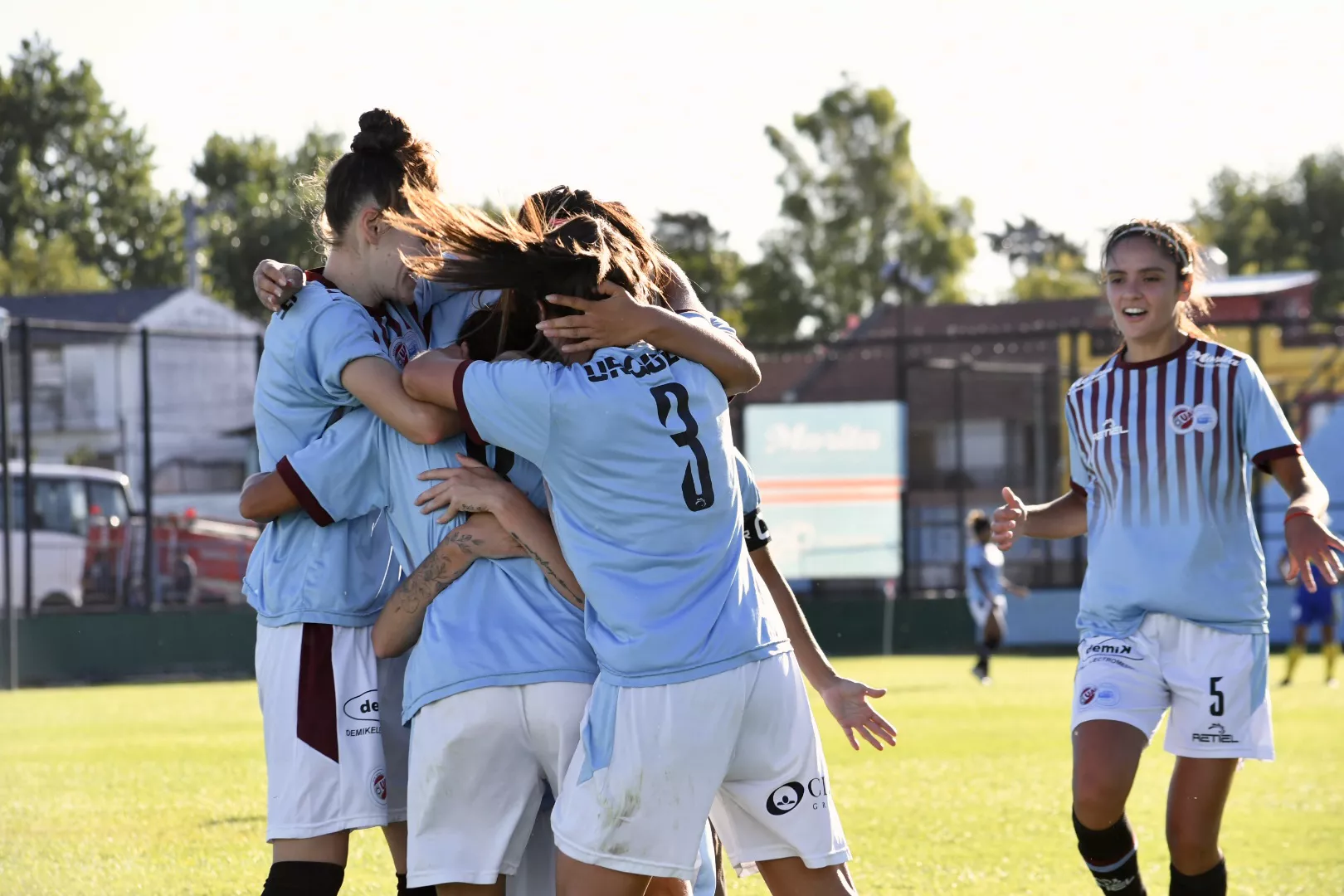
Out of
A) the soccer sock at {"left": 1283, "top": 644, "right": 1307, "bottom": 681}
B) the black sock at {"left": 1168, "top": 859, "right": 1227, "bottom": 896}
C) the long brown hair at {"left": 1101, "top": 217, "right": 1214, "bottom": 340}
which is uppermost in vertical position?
the long brown hair at {"left": 1101, "top": 217, "right": 1214, "bottom": 340}

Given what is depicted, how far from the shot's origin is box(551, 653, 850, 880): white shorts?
338 centimetres

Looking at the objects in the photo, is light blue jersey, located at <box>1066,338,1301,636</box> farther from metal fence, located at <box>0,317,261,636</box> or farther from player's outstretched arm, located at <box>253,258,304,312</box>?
metal fence, located at <box>0,317,261,636</box>

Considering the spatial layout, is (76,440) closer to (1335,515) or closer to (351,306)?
(1335,515)

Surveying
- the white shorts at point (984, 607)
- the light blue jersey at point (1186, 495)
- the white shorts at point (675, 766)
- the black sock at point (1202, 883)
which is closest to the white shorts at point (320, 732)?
the white shorts at point (675, 766)

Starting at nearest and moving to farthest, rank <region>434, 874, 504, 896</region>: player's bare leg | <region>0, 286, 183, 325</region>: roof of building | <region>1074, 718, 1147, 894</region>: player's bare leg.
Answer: <region>434, 874, 504, 896</region>: player's bare leg, <region>1074, 718, 1147, 894</region>: player's bare leg, <region>0, 286, 183, 325</region>: roof of building

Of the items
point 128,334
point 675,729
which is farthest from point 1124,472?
point 128,334

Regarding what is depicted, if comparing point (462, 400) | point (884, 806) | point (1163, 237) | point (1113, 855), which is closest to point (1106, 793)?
point (1113, 855)

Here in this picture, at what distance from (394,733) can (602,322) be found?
1241 mm

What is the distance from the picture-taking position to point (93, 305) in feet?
162

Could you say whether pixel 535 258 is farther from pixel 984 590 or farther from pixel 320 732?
pixel 984 590

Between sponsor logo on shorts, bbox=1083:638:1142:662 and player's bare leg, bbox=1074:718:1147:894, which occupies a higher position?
sponsor logo on shorts, bbox=1083:638:1142:662

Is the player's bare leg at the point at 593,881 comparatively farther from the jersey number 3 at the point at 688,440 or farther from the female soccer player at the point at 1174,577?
the female soccer player at the point at 1174,577

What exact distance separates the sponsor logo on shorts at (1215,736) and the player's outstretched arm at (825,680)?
1278 millimetres

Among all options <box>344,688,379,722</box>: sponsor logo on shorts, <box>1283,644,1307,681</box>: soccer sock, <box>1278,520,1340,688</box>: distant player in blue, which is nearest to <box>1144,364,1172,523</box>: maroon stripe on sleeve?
<box>344,688,379,722</box>: sponsor logo on shorts
